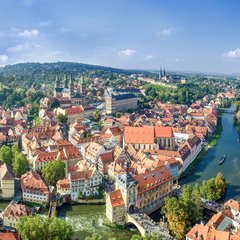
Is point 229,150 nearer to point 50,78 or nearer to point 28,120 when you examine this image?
point 28,120

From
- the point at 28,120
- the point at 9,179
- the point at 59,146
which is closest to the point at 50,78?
the point at 28,120

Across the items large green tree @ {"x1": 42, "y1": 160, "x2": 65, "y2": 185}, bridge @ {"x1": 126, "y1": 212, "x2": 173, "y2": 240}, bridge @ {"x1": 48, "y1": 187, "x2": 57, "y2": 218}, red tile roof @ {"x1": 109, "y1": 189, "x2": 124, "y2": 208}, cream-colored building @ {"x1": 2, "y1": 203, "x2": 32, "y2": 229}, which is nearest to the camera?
bridge @ {"x1": 126, "y1": 212, "x2": 173, "y2": 240}

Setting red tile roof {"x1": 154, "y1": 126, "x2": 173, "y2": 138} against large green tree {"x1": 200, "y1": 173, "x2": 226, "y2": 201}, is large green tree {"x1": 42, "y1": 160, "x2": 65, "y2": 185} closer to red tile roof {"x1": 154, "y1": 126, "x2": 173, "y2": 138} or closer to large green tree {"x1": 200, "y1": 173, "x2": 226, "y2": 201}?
large green tree {"x1": 200, "y1": 173, "x2": 226, "y2": 201}

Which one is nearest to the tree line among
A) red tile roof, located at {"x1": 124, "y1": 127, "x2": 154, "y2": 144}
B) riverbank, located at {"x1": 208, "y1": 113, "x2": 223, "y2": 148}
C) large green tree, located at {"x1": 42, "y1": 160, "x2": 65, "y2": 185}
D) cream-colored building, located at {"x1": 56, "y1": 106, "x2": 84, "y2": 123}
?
large green tree, located at {"x1": 42, "y1": 160, "x2": 65, "y2": 185}

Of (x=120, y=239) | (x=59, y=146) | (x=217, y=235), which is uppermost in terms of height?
(x=59, y=146)

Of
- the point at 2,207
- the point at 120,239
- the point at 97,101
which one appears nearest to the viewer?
the point at 120,239

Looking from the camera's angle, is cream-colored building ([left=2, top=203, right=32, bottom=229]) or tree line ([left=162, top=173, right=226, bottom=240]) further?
cream-colored building ([left=2, top=203, right=32, bottom=229])

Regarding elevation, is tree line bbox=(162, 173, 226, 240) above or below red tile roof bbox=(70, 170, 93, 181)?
below

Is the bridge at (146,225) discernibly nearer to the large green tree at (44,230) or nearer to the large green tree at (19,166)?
the large green tree at (44,230)
